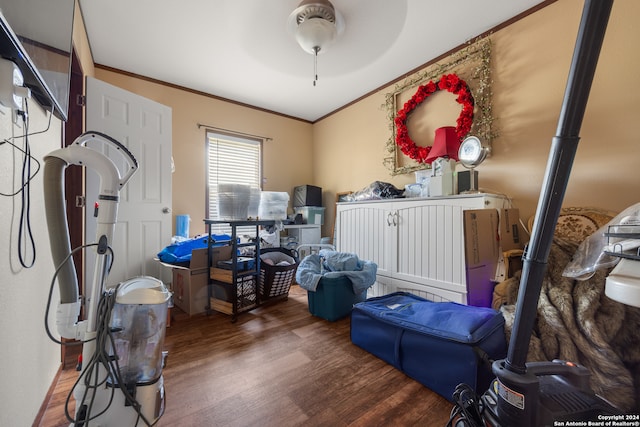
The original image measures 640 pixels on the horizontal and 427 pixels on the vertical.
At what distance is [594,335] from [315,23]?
7.90 ft

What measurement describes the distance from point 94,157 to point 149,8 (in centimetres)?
187

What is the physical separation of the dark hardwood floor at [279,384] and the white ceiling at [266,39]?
244 cm

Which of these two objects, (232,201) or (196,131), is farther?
(196,131)

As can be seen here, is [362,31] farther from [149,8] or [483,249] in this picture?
[483,249]

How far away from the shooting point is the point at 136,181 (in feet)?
7.76

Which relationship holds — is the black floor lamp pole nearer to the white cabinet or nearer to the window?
the white cabinet

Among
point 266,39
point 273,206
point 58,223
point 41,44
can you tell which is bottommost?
point 58,223

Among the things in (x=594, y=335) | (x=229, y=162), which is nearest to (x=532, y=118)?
(x=594, y=335)

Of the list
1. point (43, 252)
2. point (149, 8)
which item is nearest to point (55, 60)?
point (43, 252)

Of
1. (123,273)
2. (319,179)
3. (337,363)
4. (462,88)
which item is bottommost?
(337,363)

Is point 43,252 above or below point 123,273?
above

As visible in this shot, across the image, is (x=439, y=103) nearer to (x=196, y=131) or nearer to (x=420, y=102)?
(x=420, y=102)

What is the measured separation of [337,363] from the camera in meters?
1.49

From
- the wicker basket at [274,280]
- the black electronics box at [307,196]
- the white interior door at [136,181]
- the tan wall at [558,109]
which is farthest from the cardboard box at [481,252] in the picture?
the white interior door at [136,181]
